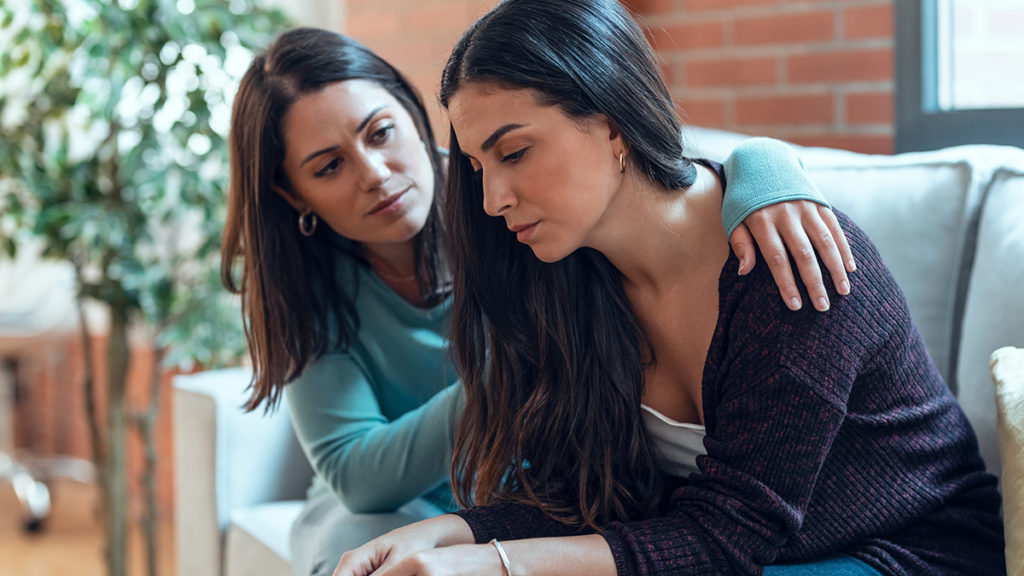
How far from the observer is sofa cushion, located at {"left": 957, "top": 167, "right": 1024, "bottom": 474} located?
4.04 feet

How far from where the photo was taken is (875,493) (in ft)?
3.38

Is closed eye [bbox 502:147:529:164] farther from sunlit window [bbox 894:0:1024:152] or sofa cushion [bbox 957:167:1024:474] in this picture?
sunlit window [bbox 894:0:1024:152]

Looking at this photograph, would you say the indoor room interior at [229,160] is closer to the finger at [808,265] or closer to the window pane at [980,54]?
the window pane at [980,54]

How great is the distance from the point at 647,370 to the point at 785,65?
3.37 feet

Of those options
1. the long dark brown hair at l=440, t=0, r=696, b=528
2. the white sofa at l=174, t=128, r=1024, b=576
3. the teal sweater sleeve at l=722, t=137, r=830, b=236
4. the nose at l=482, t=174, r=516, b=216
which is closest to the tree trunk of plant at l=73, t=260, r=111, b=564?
the white sofa at l=174, t=128, r=1024, b=576

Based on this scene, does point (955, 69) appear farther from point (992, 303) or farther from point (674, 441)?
point (674, 441)

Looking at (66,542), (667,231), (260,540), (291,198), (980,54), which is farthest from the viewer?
(66,542)

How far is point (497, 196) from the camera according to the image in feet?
3.38

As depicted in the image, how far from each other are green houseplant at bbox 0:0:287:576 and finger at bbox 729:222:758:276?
1322mm

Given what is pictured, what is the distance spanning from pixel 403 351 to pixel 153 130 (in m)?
0.90

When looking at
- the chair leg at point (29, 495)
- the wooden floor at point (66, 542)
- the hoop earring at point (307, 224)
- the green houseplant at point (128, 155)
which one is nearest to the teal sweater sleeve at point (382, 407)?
the hoop earring at point (307, 224)

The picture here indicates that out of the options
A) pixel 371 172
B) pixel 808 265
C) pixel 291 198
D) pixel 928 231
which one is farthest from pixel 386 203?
pixel 928 231

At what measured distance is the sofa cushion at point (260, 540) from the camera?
1624 mm

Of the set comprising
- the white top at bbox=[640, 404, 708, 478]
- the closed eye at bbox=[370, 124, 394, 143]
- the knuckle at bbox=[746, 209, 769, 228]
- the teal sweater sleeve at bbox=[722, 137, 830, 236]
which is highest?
the closed eye at bbox=[370, 124, 394, 143]
